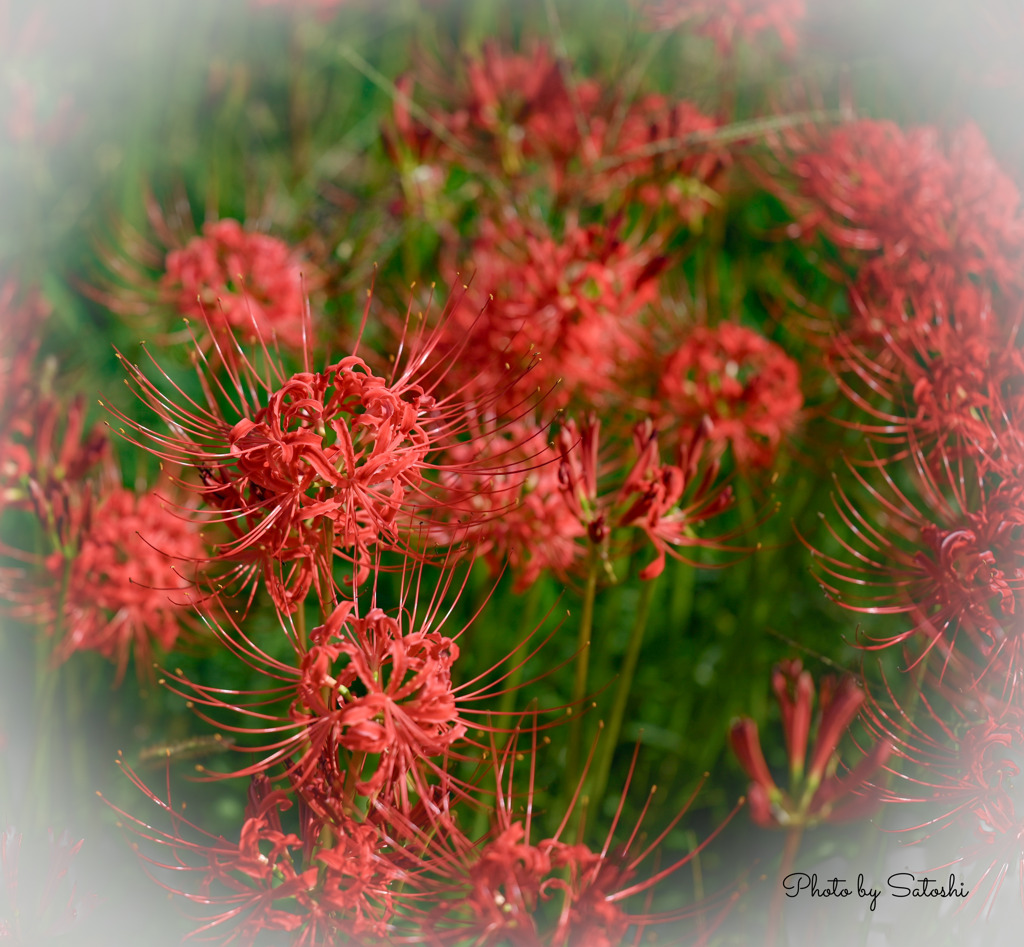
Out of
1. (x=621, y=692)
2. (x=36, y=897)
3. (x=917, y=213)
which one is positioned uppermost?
(x=917, y=213)

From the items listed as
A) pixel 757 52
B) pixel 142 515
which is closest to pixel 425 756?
pixel 142 515

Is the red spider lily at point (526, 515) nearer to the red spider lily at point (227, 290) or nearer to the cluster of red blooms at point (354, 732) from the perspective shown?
the cluster of red blooms at point (354, 732)

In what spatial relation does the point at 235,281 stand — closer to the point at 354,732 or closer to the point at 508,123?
the point at 508,123

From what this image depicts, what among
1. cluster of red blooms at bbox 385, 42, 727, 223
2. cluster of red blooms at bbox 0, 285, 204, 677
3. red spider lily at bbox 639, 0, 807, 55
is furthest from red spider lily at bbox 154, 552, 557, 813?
red spider lily at bbox 639, 0, 807, 55

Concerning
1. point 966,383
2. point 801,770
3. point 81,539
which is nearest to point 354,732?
point 801,770

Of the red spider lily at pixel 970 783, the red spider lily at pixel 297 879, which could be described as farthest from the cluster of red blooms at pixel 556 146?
the red spider lily at pixel 297 879

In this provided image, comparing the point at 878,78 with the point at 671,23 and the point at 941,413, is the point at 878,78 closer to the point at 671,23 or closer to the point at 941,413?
the point at 671,23

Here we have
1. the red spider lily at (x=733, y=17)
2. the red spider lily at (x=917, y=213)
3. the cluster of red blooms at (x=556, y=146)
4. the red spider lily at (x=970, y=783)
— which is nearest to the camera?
the red spider lily at (x=970, y=783)
